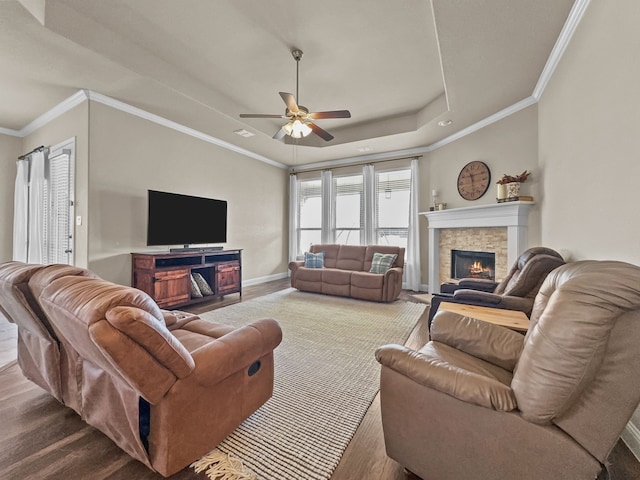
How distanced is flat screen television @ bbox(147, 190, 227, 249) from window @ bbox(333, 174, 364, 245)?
2.64 meters

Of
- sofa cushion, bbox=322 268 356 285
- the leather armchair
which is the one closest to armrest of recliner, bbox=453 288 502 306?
the leather armchair

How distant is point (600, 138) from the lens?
73.9 inches

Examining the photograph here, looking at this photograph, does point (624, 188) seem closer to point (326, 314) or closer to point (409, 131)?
point (326, 314)

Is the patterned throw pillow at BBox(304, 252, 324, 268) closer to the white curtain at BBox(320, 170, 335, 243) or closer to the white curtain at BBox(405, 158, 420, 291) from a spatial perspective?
the white curtain at BBox(320, 170, 335, 243)

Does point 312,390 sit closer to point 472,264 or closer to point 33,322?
point 33,322

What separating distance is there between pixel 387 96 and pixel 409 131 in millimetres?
844

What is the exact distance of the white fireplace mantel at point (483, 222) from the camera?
3.65m

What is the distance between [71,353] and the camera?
59.9 inches

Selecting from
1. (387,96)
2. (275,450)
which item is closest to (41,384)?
(275,450)

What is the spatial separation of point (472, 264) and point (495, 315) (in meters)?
2.76

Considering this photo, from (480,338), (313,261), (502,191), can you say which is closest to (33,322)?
(480,338)

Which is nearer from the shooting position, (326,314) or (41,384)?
(41,384)

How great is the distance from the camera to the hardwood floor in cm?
129

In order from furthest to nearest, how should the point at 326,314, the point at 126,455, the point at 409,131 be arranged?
the point at 409,131
the point at 326,314
the point at 126,455
